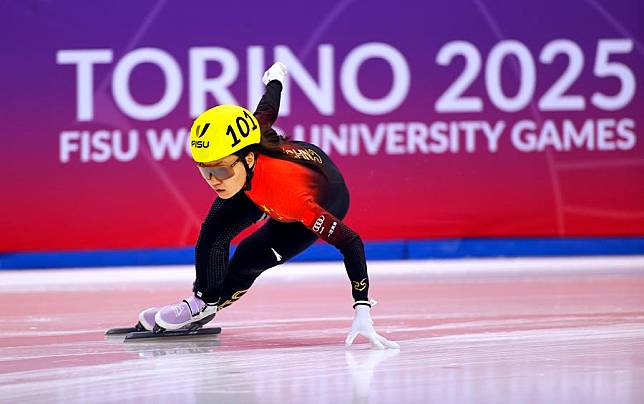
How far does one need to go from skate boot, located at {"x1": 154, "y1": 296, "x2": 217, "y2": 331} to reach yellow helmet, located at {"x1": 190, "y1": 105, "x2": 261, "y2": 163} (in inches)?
26.5

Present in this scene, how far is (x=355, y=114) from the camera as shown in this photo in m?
8.16

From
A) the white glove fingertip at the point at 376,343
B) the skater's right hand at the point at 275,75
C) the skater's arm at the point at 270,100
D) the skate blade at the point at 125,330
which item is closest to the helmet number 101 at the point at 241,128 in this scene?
the skater's arm at the point at 270,100

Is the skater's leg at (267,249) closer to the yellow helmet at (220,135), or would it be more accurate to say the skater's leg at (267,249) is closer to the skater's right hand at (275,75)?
the yellow helmet at (220,135)

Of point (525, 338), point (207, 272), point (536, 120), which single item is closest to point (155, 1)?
point (536, 120)

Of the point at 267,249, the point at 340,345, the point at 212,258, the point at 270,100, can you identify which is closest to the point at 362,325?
the point at 340,345

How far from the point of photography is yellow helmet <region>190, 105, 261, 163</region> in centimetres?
380

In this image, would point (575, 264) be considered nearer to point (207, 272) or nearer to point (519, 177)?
point (519, 177)

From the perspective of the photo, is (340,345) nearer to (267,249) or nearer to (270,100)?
(267,249)

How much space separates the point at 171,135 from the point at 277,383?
5210 millimetres

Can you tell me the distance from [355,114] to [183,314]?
4137mm

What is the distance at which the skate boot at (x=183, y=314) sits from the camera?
4223mm

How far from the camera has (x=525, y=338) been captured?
→ 4.06 meters

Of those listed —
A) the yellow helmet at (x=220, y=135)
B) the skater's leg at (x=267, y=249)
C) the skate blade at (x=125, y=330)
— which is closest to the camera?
the yellow helmet at (x=220, y=135)

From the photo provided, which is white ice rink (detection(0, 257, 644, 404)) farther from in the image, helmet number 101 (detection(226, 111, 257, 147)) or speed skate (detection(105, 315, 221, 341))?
helmet number 101 (detection(226, 111, 257, 147))
